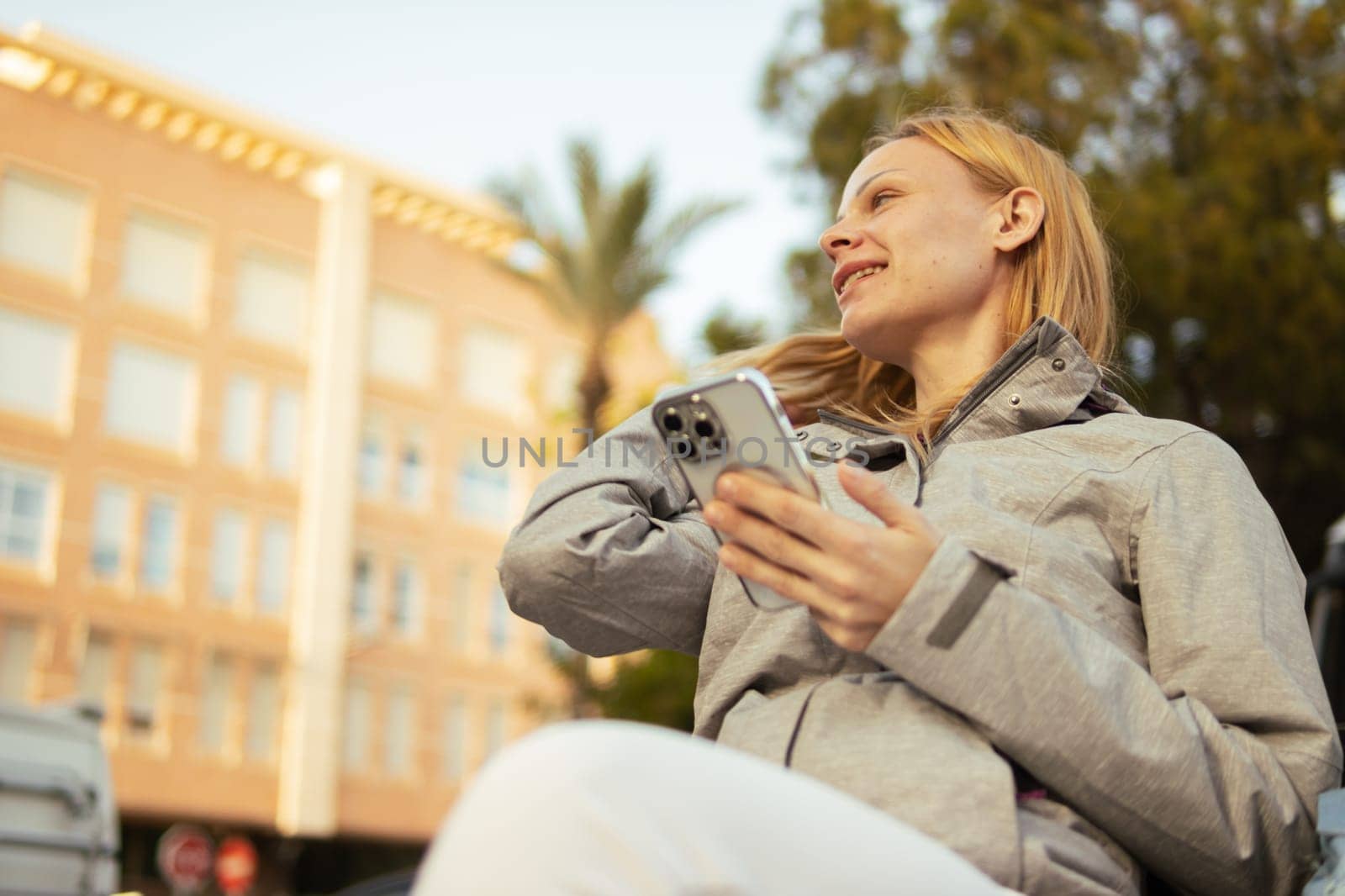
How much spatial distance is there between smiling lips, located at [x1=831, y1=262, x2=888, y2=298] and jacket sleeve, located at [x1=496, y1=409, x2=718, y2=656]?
17.9 inches

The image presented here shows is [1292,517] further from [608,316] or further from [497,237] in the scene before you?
[497,237]

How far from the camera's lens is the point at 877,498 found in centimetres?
158

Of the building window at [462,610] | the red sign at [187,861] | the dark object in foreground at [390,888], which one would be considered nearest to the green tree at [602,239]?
the red sign at [187,861]

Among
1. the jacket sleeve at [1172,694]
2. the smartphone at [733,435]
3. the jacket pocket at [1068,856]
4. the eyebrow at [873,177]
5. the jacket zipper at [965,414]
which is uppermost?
the eyebrow at [873,177]

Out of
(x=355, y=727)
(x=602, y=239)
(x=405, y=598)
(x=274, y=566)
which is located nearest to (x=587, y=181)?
(x=602, y=239)

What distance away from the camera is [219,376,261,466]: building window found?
29891mm

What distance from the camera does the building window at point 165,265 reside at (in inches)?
Result: 1145

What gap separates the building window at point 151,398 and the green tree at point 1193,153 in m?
17.5

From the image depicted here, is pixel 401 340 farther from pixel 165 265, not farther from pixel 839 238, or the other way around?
pixel 839 238

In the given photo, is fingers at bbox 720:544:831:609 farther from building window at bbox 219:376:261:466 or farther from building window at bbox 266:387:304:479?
building window at bbox 266:387:304:479

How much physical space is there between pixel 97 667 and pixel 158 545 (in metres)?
2.65

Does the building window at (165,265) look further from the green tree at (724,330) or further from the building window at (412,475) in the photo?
the green tree at (724,330)

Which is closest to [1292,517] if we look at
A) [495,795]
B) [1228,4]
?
[1228,4]

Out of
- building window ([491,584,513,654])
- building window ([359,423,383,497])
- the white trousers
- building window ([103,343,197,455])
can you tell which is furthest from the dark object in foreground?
building window ([491,584,513,654])
